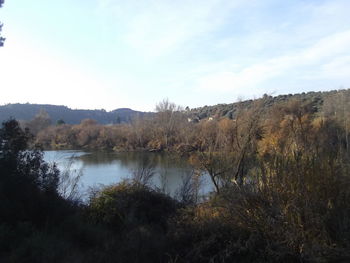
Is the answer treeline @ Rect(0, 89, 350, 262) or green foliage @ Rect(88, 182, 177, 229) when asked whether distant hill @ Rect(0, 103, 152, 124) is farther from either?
treeline @ Rect(0, 89, 350, 262)

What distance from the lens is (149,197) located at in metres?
9.05

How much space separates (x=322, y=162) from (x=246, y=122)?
9.24 meters

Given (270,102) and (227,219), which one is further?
(270,102)

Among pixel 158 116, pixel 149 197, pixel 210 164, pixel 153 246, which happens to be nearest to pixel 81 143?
pixel 158 116

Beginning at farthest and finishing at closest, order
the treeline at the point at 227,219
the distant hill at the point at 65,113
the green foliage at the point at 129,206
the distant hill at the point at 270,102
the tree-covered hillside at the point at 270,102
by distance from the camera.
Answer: the distant hill at the point at 65,113, the distant hill at the point at 270,102, the tree-covered hillside at the point at 270,102, the green foliage at the point at 129,206, the treeline at the point at 227,219

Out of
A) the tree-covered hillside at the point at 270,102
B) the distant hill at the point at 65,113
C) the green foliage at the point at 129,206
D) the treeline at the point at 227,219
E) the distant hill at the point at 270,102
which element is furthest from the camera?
the distant hill at the point at 65,113

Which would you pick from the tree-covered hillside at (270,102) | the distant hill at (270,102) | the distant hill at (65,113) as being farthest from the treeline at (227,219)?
the distant hill at (65,113)

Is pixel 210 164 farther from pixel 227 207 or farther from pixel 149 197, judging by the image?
pixel 227 207

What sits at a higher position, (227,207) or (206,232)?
(227,207)

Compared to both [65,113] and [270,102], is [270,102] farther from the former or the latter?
[65,113]

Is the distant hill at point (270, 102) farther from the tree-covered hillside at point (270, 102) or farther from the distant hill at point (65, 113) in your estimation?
the distant hill at point (65, 113)

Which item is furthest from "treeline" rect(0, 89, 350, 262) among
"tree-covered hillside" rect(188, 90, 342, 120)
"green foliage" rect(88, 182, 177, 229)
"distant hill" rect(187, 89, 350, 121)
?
"distant hill" rect(187, 89, 350, 121)

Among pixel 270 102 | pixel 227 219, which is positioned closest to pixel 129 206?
pixel 227 219

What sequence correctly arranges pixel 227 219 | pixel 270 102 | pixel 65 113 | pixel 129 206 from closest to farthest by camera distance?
1. pixel 227 219
2. pixel 129 206
3. pixel 270 102
4. pixel 65 113
